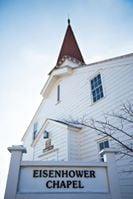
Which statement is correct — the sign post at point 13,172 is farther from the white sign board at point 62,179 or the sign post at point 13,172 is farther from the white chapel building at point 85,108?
the white chapel building at point 85,108

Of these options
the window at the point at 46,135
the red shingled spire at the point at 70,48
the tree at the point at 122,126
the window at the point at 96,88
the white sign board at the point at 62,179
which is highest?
the red shingled spire at the point at 70,48

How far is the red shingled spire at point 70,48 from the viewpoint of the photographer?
13.5 metres

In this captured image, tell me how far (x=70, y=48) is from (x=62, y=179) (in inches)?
490

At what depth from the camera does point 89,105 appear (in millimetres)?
8703

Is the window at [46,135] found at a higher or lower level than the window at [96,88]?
lower

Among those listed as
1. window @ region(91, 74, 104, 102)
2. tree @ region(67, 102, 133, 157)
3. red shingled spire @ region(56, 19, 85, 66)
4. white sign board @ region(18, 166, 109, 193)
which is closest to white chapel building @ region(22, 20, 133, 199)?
window @ region(91, 74, 104, 102)

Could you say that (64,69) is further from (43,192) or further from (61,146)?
(43,192)

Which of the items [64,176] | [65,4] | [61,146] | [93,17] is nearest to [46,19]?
[65,4]

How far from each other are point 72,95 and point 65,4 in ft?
17.7

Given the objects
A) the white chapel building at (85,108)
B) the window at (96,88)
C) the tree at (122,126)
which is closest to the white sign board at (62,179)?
the tree at (122,126)

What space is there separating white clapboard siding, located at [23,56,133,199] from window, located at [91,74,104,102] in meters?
0.23

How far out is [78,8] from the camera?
30.7ft

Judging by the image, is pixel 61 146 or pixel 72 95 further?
pixel 72 95

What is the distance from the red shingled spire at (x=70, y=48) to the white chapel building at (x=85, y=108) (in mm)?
2489
